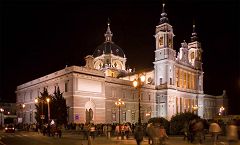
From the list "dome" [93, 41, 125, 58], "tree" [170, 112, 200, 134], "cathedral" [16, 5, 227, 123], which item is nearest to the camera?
"tree" [170, 112, 200, 134]

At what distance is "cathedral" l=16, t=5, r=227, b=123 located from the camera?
61094 mm

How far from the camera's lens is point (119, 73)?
100 m

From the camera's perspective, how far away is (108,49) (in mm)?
103250

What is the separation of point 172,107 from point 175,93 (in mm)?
3928

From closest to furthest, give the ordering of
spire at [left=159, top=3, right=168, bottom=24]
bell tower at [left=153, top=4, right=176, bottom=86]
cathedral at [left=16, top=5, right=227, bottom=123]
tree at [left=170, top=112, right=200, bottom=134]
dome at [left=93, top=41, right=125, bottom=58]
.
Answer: tree at [left=170, top=112, right=200, bottom=134]
cathedral at [left=16, top=5, right=227, bottom=123]
bell tower at [left=153, top=4, right=176, bottom=86]
spire at [left=159, top=3, right=168, bottom=24]
dome at [left=93, top=41, right=125, bottom=58]

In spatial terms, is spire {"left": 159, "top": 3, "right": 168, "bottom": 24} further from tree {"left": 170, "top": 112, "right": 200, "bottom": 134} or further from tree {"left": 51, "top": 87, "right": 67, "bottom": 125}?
tree {"left": 170, "top": 112, "right": 200, "bottom": 134}

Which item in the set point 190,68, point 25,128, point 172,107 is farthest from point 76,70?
point 190,68

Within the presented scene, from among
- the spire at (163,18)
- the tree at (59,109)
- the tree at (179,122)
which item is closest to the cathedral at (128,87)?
the spire at (163,18)

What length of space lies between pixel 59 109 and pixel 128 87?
23417 mm

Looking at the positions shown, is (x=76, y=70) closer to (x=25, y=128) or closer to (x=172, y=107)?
(x=25, y=128)

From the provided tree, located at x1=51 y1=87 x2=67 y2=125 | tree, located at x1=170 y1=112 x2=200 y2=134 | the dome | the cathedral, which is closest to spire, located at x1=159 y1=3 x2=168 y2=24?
the cathedral

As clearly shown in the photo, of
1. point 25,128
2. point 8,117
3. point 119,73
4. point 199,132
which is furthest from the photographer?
point 119,73

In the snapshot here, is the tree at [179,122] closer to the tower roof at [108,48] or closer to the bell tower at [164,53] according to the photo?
the bell tower at [164,53]

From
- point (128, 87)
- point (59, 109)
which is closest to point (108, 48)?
point (128, 87)
